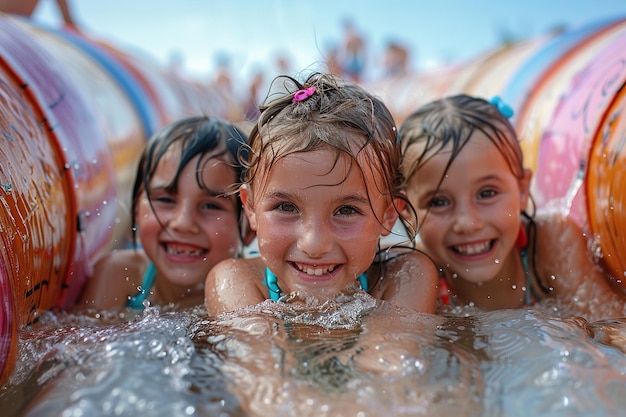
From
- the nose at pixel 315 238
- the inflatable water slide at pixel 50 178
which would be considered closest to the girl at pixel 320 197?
the nose at pixel 315 238

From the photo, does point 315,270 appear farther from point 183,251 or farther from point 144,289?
point 144,289

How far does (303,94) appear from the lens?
139 centimetres

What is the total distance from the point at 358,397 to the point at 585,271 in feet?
3.30

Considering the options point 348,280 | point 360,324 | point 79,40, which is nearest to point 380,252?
point 348,280

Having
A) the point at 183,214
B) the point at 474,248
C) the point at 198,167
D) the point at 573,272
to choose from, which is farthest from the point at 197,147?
the point at 573,272

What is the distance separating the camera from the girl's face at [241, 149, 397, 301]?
127 cm

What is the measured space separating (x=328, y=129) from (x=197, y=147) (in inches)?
20.5

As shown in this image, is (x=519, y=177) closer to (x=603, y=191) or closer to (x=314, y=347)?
(x=603, y=191)

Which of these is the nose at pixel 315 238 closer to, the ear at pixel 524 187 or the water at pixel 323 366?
the water at pixel 323 366

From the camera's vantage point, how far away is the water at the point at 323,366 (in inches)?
37.2

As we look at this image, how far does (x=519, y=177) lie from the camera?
1.73 meters

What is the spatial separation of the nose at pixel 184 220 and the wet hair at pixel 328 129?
0.28 meters

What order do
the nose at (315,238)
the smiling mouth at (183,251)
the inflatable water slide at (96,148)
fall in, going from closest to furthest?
the nose at (315,238) < the inflatable water slide at (96,148) < the smiling mouth at (183,251)

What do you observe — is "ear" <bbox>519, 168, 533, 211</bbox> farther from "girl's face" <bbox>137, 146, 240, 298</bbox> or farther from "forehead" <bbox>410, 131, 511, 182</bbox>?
"girl's face" <bbox>137, 146, 240, 298</bbox>
